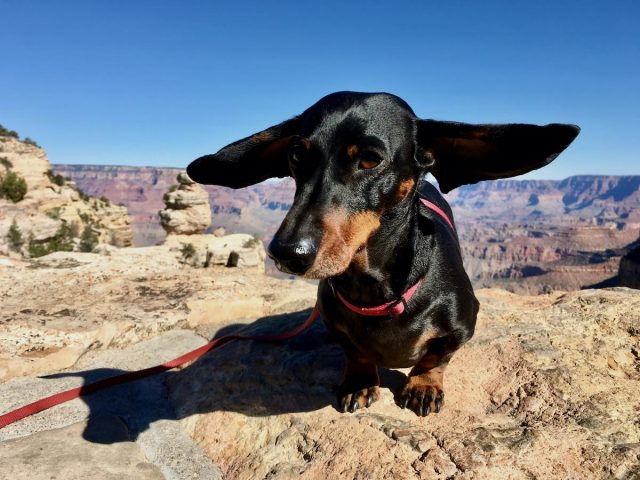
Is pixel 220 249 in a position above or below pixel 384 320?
below

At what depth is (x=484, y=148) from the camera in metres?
2.12

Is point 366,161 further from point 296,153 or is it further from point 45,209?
point 45,209

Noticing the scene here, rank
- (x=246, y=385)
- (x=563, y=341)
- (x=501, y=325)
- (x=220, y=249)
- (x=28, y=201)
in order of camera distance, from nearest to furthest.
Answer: (x=246, y=385)
(x=563, y=341)
(x=501, y=325)
(x=220, y=249)
(x=28, y=201)

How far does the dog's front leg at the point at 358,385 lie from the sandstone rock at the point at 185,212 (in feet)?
75.3

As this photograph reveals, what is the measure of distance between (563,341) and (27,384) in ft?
12.9

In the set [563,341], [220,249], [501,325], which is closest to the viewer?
[563,341]

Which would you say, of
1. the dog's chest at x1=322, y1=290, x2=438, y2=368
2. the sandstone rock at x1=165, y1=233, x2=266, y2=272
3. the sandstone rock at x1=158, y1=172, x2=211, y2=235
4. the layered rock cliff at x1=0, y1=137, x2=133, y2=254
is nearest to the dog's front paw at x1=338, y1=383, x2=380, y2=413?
the dog's chest at x1=322, y1=290, x2=438, y2=368

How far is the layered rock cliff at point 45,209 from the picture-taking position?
808 inches

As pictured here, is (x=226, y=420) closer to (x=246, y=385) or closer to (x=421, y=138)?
(x=246, y=385)

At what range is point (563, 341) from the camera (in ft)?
10.4

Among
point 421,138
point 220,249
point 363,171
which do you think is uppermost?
point 421,138

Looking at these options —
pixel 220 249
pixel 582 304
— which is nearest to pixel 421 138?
pixel 582 304

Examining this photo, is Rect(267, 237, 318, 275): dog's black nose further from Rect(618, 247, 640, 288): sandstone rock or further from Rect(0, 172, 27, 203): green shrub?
Rect(618, 247, 640, 288): sandstone rock

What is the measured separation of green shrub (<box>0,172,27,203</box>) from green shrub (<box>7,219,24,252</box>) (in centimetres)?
488
